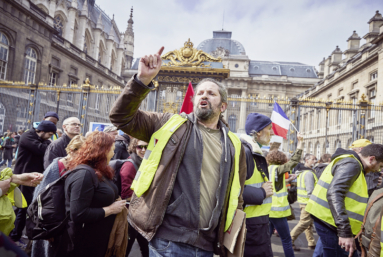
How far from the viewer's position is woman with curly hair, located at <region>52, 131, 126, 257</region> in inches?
91.0

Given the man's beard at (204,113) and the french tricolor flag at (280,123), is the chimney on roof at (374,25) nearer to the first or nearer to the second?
the french tricolor flag at (280,123)

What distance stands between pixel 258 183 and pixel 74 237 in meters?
1.79

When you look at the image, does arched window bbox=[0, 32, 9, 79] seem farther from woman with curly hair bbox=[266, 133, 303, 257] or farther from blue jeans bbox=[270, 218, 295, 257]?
blue jeans bbox=[270, 218, 295, 257]

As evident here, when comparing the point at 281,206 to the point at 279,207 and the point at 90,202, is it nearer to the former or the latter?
the point at 279,207

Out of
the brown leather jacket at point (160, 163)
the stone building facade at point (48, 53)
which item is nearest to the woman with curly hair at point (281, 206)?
the brown leather jacket at point (160, 163)

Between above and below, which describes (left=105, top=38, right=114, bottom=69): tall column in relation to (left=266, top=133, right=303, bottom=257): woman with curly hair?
above

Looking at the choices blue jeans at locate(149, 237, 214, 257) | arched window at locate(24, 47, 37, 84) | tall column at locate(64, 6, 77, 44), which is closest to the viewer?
blue jeans at locate(149, 237, 214, 257)

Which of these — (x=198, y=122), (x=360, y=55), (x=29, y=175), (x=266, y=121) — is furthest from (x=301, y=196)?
(x=360, y=55)

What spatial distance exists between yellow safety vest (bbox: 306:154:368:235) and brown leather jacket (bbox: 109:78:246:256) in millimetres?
1672

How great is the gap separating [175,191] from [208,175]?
255mm

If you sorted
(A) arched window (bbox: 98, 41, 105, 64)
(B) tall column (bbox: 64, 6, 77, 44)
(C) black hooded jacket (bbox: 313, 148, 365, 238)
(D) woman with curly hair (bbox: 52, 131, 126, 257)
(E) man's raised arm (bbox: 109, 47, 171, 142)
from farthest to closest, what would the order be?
1. (A) arched window (bbox: 98, 41, 105, 64)
2. (B) tall column (bbox: 64, 6, 77, 44)
3. (C) black hooded jacket (bbox: 313, 148, 365, 238)
4. (D) woman with curly hair (bbox: 52, 131, 126, 257)
5. (E) man's raised arm (bbox: 109, 47, 171, 142)

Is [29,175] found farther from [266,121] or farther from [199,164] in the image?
[266,121]

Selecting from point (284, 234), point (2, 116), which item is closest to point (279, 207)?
point (284, 234)

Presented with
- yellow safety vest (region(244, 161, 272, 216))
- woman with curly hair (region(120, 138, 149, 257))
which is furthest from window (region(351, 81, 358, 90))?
woman with curly hair (region(120, 138, 149, 257))
